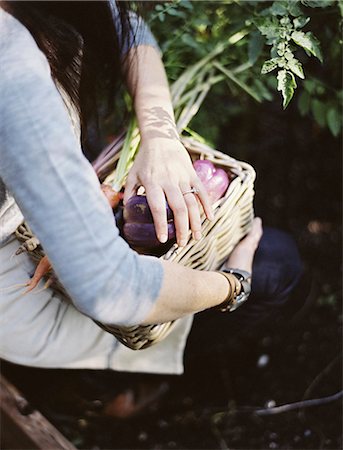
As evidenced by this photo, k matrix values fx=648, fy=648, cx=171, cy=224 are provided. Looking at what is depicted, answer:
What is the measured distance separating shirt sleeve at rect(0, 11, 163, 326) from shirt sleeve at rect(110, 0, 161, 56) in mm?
365

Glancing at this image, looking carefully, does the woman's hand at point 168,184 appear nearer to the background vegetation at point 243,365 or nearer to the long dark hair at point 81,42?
the long dark hair at point 81,42

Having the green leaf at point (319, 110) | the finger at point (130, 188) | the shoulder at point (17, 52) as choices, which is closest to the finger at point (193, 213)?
the finger at point (130, 188)

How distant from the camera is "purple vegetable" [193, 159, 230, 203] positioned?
1234 mm

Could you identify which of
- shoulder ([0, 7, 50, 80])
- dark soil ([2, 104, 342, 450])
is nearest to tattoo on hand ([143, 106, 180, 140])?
shoulder ([0, 7, 50, 80])

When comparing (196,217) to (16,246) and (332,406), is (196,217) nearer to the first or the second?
(16,246)

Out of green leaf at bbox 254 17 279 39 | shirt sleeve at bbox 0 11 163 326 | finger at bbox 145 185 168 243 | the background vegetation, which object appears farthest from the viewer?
the background vegetation

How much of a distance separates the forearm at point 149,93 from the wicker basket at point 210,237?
3.5 inches

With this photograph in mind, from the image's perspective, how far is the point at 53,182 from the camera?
0.88m

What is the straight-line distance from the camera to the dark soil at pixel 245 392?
1.64 meters

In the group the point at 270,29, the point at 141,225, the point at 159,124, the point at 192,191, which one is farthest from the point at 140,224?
the point at 270,29

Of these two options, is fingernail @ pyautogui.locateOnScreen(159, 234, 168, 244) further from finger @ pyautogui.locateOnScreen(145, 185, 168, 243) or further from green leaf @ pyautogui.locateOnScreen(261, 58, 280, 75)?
green leaf @ pyautogui.locateOnScreen(261, 58, 280, 75)

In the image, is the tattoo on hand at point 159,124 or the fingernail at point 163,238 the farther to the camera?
the tattoo on hand at point 159,124

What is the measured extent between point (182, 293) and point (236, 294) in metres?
0.21

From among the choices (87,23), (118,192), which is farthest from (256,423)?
(87,23)
